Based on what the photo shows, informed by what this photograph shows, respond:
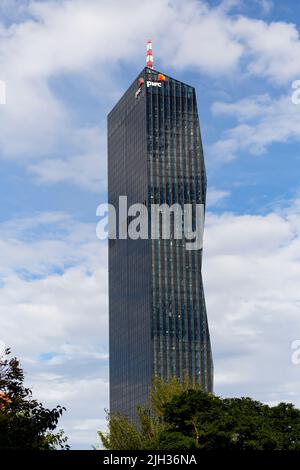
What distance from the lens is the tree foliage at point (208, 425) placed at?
103062 millimetres

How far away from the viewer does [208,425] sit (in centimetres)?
10338

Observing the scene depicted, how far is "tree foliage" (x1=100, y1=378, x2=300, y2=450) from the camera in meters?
103

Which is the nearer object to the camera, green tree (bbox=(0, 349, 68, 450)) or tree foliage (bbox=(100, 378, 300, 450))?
green tree (bbox=(0, 349, 68, 450))

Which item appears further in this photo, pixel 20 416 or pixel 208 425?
pixel 208 425

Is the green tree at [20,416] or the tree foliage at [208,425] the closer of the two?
the green tree at [20,416]

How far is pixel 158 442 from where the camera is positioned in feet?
338
